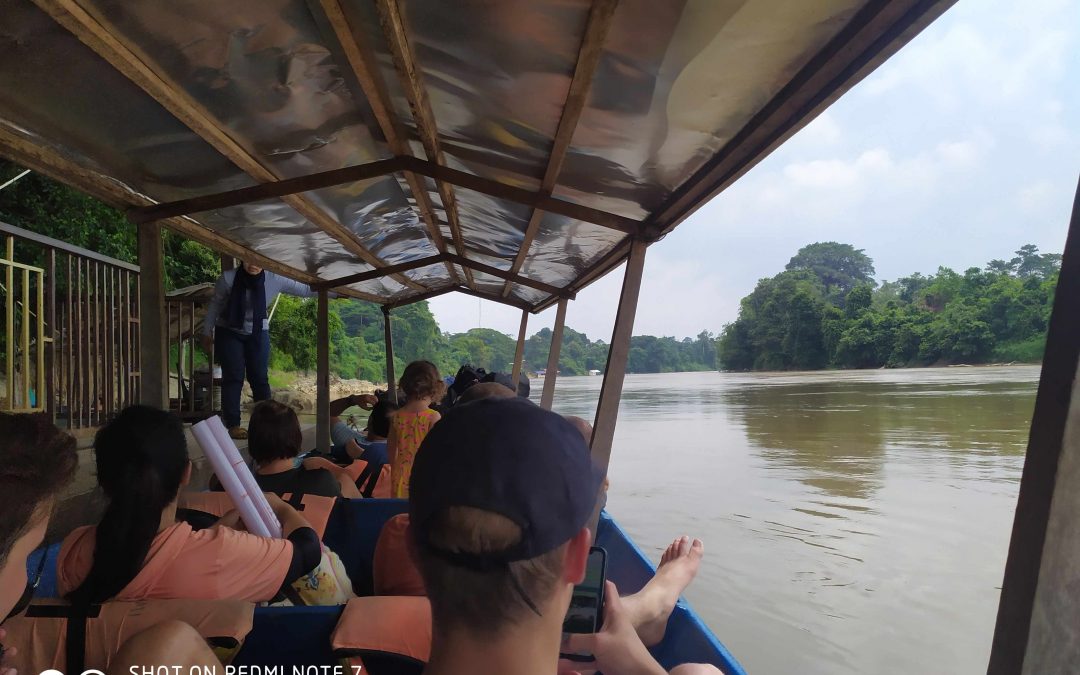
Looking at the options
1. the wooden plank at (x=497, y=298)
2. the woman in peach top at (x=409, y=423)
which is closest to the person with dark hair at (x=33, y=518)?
the woman in peach top at (x=409, y=423)

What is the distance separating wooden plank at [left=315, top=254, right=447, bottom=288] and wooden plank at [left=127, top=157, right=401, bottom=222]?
2950 millimetres

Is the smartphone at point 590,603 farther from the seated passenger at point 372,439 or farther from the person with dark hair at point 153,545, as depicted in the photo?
the seated passenger at point 372,439

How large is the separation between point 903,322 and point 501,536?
5665 centimetres

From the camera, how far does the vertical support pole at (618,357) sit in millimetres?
3697

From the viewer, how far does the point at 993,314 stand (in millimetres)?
42188

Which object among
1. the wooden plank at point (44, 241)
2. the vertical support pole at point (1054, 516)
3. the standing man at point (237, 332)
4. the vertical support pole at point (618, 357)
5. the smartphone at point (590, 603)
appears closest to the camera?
the vertical support pole at point (1054, 516)

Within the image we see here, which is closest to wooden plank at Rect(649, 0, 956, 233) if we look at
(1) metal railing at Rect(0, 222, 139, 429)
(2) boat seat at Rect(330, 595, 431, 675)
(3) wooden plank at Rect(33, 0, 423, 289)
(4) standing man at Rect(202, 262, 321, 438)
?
(2) boat seat at Rect(330, 595, 431, 675)

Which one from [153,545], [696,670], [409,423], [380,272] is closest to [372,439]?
[409,423]

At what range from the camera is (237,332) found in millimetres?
4793

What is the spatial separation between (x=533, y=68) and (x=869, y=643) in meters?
4.51

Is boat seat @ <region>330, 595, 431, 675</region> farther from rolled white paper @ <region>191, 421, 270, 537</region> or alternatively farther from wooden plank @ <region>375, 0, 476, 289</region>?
wooden plank @ <region>375, 0, 476, 289</region>

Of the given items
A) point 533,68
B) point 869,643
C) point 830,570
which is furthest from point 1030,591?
point 830,570

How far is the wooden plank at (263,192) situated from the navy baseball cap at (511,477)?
310cm

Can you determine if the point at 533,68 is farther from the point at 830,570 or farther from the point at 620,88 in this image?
the point at 830,570
